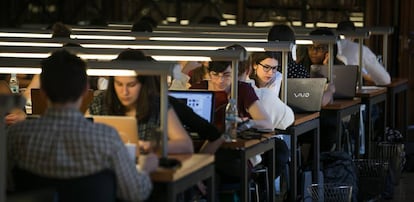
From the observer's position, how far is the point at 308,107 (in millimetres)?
7875

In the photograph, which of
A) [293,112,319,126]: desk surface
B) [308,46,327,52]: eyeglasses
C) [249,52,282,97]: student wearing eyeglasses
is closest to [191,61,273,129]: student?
[293,112,319,126]: desk surface

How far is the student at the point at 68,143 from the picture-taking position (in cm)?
457

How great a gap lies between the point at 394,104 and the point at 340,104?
100 inches

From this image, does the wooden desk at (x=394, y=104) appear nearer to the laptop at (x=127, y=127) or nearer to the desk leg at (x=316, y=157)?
the desk leg at (x=316, y=157)

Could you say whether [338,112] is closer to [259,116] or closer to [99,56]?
[259,116]

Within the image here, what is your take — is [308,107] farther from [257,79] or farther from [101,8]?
[101,8]

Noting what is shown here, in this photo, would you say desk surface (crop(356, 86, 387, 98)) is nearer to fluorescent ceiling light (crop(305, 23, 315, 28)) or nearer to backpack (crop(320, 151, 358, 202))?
backpack (crop(320, 151, 358, 202))

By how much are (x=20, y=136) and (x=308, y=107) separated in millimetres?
3491

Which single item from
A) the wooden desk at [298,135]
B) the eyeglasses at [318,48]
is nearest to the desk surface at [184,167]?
the wooden desk at [298,135]

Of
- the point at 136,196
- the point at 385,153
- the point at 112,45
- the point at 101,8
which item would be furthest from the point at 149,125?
the point at 101,8

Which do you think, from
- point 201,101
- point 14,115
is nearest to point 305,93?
point 201,101

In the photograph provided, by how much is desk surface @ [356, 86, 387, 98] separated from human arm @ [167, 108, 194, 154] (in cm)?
423

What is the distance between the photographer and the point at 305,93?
7883 mm

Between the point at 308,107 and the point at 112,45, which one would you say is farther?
the point at 308,107
